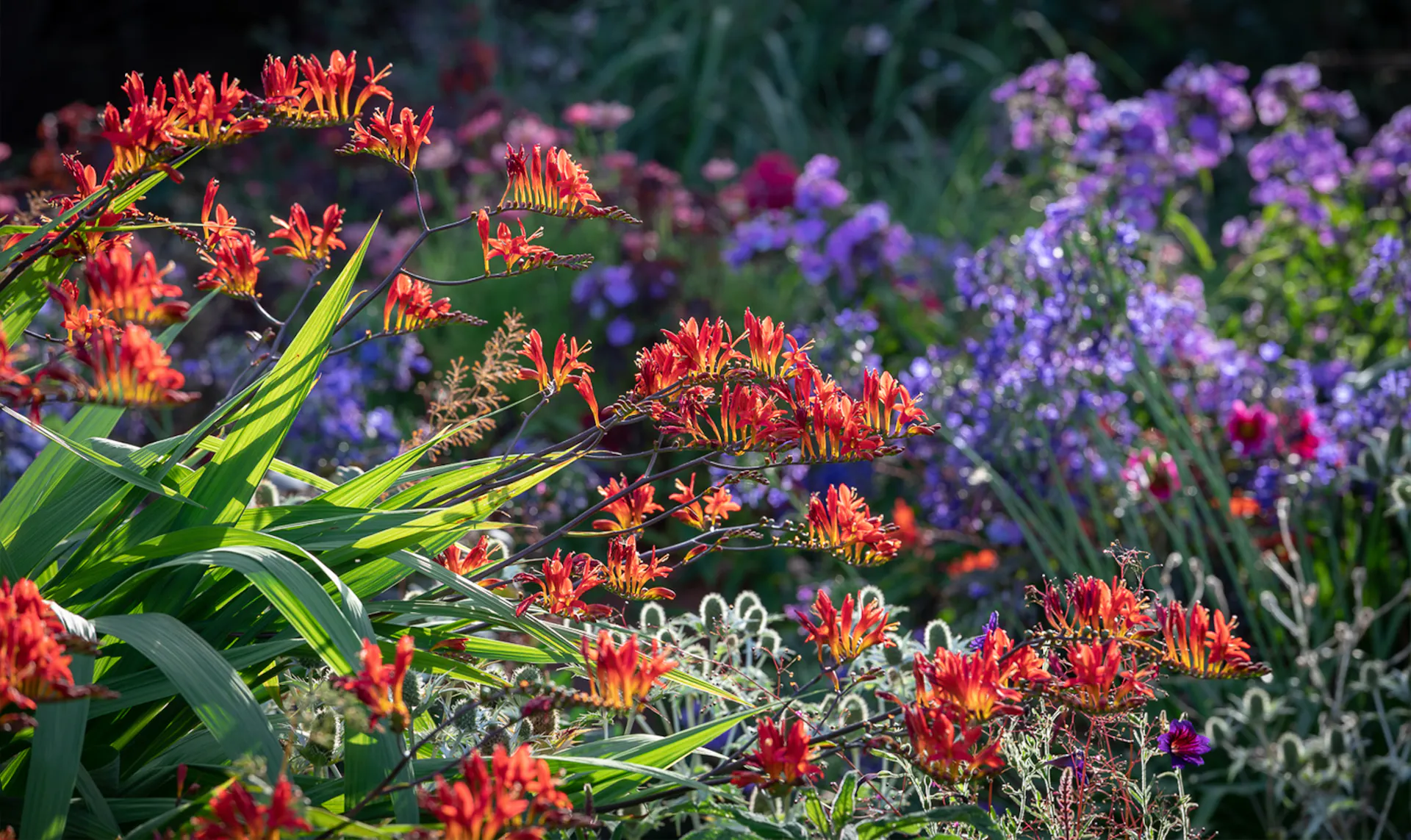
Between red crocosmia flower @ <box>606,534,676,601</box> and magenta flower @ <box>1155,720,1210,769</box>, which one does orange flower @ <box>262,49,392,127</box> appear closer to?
red crocosmia flower @ <box>606,534,676,601</box>

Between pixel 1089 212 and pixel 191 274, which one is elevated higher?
pixel 191 274

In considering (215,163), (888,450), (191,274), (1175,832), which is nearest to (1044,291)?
(1175,832)

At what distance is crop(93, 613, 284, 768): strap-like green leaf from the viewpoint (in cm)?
106

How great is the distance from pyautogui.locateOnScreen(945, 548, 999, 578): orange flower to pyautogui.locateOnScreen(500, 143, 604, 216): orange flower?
190cm

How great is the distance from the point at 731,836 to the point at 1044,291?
1914 millimetres

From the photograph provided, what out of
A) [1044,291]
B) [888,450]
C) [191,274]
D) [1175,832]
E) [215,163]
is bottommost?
[1175,832]

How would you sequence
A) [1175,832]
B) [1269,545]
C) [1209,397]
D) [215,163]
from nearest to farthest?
1. [1175,832]
2. [1269,545]
3. [1209,397]
4. [215,163]

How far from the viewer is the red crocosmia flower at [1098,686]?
45.5 inches

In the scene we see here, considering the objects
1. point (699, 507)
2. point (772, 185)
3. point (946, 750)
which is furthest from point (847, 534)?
point (772, 185)

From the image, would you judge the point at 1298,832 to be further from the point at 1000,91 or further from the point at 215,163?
the point at 215,163

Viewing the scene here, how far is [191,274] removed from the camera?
14.9ft

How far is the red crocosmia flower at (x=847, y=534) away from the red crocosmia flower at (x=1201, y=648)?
0.29 m

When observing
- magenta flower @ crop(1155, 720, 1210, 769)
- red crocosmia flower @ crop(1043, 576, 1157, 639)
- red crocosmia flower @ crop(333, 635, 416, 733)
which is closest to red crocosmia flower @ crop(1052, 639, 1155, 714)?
red crocosmia flower @ crop(1043, 576, 1157, 639)

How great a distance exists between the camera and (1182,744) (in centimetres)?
131
